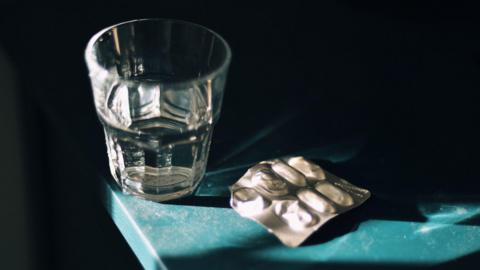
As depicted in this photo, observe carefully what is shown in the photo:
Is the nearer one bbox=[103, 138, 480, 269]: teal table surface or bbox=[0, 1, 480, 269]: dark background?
bbox=[103, 138, 480, 269]: teal table surface

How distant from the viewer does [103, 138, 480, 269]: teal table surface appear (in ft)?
2.37

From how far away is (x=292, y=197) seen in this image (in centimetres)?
78

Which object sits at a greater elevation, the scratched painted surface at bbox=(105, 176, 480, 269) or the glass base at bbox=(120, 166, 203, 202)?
the glass base at bbox=(120, 166, 203, 202)

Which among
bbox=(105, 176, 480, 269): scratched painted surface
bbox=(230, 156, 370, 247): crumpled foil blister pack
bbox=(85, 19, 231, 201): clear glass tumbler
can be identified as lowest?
bbox=(105, 176, 480, 269): scratched painted surface

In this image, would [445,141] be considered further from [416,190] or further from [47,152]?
[47,152]

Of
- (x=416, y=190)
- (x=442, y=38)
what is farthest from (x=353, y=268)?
(x=442, y=38)

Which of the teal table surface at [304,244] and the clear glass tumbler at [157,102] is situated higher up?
Result: the clear glass tumbler at [157,102]

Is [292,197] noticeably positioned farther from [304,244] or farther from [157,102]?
[157,102]

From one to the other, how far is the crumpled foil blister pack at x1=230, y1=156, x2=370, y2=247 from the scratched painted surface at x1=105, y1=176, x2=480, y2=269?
0.04 ft

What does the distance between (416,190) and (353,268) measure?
0.48 ft

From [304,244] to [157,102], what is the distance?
0.72 ft

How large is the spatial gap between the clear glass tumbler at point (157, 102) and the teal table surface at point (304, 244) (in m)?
0.03

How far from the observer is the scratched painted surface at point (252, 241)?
2.37 feet

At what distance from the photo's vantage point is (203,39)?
0.83 meters
